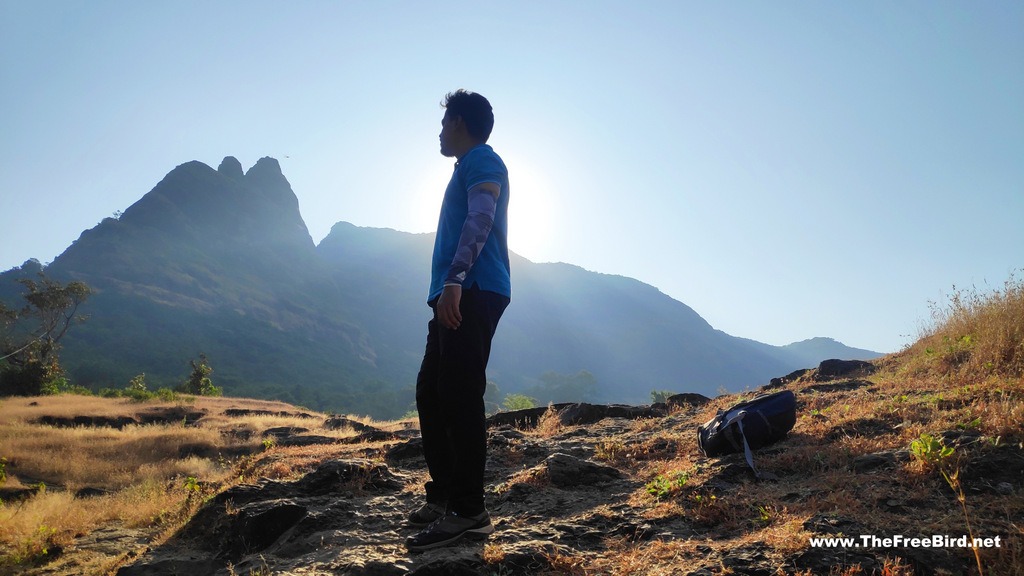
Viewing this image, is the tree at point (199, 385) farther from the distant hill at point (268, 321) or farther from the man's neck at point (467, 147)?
the man's neck at point (467, 147)

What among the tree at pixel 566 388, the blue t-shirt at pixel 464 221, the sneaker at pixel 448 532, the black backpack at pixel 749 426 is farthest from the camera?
the tree at pixel 566 388

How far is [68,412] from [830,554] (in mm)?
26922

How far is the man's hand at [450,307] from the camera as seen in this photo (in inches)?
112

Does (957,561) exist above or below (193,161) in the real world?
below

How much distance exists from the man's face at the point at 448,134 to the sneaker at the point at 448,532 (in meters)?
2.40

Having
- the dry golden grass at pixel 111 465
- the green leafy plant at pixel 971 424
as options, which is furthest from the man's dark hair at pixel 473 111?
the dry golden grass at pixel 111 465

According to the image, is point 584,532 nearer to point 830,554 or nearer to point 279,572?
point 830,554

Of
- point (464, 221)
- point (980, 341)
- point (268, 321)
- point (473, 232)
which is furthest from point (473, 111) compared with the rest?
point (268, 321)

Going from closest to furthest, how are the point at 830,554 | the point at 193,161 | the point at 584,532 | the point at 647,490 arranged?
the point at 830,554 → the point at 584,532 → the point at 647,490 → the point at 193,161

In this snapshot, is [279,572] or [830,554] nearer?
[830,554]

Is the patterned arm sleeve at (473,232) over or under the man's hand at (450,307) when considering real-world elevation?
over

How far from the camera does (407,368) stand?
437ft

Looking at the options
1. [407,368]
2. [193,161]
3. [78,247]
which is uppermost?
[193,161]

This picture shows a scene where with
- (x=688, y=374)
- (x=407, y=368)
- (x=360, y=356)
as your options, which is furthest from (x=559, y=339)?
(x=360, y=356)
